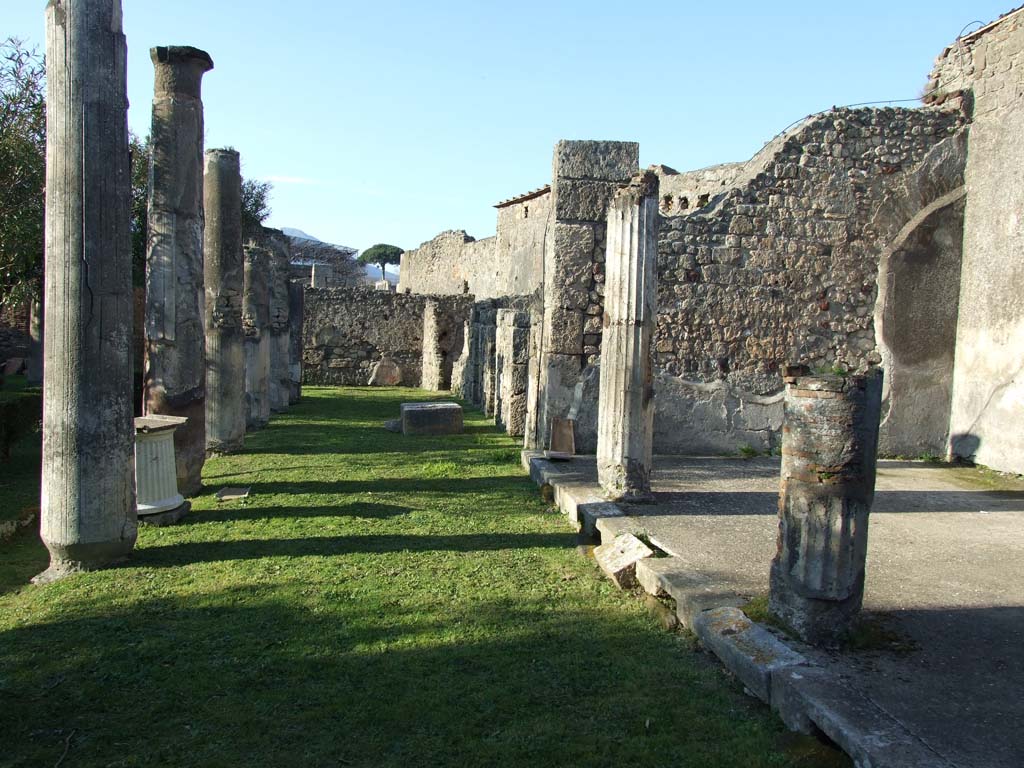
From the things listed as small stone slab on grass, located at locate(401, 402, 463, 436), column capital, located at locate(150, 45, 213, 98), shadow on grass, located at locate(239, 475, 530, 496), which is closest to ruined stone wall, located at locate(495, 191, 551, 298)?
small stone slab on grass, located at locate(401, 402, 463, 436)

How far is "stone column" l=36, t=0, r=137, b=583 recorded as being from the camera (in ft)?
17.0

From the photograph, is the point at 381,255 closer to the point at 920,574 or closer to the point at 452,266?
the point at 452,266

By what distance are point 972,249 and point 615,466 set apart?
5.41 m

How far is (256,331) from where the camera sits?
13.2 meters

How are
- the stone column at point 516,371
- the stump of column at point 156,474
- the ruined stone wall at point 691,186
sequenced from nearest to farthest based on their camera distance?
the stump of column at point 156,474 < the stone column at point 516,371 < the ruined stone wall at point 691,186

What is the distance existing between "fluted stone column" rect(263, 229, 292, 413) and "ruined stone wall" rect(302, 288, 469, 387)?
446cm

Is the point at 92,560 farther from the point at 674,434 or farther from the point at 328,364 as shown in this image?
the point at 328,364

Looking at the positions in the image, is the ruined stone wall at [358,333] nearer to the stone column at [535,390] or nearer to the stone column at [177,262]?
the stone column at [535,390]

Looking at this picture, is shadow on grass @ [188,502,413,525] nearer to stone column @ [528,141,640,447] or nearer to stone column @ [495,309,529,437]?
stone column @ [528,141,640,447]

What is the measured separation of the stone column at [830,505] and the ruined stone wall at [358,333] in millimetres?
18352

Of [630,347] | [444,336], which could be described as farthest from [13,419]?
[444,336]

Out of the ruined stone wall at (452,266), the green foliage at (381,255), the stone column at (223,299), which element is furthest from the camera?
the green foliage at (381,255)

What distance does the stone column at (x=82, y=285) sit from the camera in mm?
5184

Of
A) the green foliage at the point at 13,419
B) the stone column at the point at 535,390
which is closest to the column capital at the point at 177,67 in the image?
the green foliage at the point at 13,419
